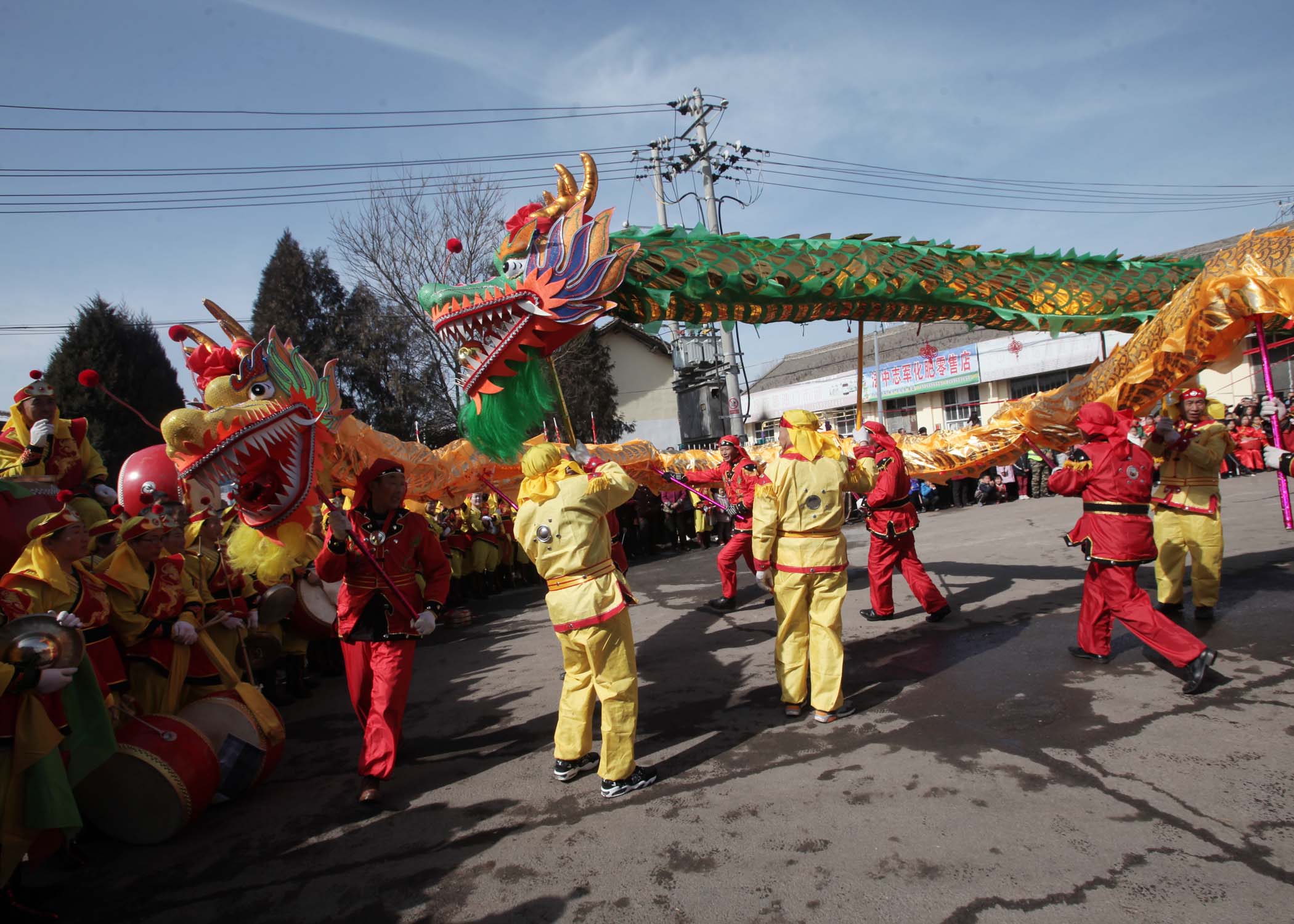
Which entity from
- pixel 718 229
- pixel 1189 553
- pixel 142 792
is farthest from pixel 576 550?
pixel 718 229

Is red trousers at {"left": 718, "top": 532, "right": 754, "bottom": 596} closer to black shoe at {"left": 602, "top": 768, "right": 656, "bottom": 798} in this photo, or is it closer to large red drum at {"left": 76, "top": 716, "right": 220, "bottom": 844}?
black shoe at {"left": 602, "top": 768, "right": 656, "bottom": 798}

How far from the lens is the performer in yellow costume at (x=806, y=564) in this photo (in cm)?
404

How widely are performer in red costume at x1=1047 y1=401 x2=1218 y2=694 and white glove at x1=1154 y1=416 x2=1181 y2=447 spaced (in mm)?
645

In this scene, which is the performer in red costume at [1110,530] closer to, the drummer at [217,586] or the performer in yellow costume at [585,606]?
the performer in yellow costume at [585,606]

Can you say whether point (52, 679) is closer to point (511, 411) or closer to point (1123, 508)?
point (511, 411)

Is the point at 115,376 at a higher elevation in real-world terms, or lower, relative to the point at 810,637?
higher

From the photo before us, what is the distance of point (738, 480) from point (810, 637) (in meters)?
3.14

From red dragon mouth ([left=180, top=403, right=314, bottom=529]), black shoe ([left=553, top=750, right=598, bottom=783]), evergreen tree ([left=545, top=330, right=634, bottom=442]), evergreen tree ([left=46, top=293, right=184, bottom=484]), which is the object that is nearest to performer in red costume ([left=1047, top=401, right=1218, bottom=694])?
black shoe ([left=553, top=750, right=598, bottom=783])

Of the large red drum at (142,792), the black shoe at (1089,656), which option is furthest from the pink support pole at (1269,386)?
the large red drum at (142,792)

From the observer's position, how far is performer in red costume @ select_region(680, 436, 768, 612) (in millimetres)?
7176

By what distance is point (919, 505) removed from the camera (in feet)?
50.4

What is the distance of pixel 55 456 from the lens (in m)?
5.09

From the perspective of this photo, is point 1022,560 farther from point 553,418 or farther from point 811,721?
point 553,418

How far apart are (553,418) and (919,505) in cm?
1218
